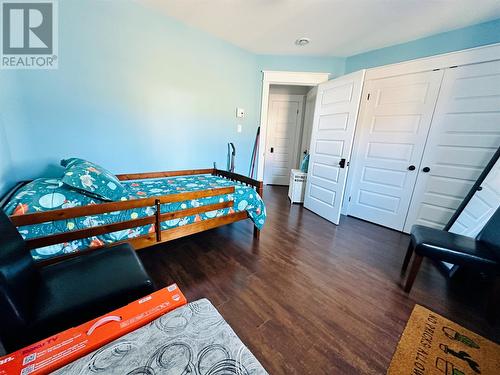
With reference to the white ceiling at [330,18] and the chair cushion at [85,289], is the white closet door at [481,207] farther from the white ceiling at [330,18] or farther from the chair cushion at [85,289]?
the chair cushion at [85,289]

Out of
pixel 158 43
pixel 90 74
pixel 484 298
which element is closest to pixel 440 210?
pixel 484 298

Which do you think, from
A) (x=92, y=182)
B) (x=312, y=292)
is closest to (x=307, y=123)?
(x=312, y=292)

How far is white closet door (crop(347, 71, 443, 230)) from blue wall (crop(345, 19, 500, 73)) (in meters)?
0.26

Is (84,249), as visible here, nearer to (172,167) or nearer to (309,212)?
(172,167)

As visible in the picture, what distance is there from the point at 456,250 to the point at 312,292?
1124 mm

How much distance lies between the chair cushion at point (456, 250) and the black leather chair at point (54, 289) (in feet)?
6.57

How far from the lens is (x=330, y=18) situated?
2150 mm

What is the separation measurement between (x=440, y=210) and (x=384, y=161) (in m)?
0.89

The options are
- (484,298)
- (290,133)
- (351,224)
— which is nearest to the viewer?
(484,298)

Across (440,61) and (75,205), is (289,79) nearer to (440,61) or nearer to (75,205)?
(440,61)

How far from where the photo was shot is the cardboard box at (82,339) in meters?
0.52

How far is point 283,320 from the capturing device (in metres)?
1.34

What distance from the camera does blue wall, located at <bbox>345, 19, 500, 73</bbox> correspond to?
2059 millimetres

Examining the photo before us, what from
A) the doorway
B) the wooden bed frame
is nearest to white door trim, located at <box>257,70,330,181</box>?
the doorway
